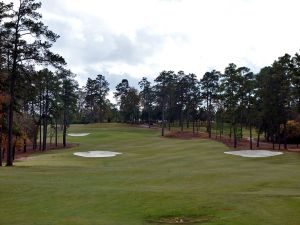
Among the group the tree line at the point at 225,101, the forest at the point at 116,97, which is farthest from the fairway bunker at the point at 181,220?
the tree line at the point at 225,101

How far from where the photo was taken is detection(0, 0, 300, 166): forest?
37812mm

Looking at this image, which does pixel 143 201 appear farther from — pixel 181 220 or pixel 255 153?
pixel 255 153

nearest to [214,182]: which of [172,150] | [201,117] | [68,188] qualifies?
[68,188]

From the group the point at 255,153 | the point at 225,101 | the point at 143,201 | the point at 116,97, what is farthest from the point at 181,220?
the point at 116,97

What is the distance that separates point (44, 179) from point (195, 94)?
96.9 meters

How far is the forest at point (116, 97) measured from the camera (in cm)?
3781

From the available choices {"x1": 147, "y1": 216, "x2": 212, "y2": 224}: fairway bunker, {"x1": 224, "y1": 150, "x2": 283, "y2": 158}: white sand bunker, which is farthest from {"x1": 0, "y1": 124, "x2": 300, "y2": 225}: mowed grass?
{"x1": 224, "y1": 150, "x2": 283, "y2": 158}: white sand bunker

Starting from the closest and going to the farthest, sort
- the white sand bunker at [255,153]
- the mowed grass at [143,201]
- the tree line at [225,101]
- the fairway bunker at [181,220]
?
the fairway bunker at [181,220]
the mowed grass at [143,201]
the white sand bunker at [255,153]
the tree line at [225,101]

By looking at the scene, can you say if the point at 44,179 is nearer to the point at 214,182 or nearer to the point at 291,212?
the point at 214,182

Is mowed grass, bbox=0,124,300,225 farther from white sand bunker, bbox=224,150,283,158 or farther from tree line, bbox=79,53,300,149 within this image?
tree line, bbox=79,53,300,149

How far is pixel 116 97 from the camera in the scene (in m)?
177

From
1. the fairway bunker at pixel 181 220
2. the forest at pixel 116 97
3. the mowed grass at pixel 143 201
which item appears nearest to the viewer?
the fairway bunker at pixel 181 220

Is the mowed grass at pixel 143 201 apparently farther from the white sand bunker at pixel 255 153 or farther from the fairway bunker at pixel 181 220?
the white sand bunker at pixel 255 153

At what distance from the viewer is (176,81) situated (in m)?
122
